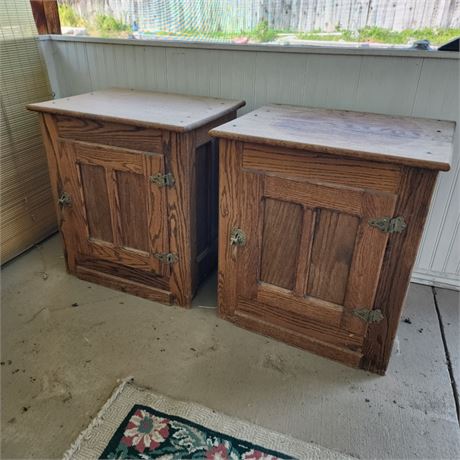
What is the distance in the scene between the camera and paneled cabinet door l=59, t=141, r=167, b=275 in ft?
5.27

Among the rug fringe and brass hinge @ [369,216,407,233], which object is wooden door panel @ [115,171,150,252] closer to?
the rug fringe

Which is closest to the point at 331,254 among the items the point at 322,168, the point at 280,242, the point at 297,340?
the point at 280,242

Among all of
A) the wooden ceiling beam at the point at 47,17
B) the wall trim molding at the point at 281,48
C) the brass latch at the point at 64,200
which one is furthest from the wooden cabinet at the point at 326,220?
the wooden ceiling beam at the point at 47,17

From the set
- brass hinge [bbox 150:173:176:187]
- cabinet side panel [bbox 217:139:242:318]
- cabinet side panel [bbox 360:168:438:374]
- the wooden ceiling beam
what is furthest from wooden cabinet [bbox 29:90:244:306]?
cabinet side panel [bbox 360:168:438:374]

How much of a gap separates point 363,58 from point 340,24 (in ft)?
0.68

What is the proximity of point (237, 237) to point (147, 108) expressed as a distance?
0.67m

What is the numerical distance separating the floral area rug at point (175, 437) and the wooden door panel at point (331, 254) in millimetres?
505

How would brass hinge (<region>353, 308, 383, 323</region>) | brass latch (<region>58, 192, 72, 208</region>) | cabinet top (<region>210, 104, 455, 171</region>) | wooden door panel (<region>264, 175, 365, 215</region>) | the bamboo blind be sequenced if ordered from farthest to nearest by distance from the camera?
1. the bamboo blind
2. brass latch (<region>58, 192, 72, 208</region>)
3. brass hinge (<region>353, 308, 383, 323</region>)
4. wooden door panel (<region>264, 175, 365, 215</region>)
5. cabinet top (<region>210, 104, 455, 171</region>)

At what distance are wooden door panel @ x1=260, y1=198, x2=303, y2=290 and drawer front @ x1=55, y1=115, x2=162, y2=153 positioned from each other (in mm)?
501

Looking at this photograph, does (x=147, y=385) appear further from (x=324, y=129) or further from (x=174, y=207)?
(x=324, y=129)

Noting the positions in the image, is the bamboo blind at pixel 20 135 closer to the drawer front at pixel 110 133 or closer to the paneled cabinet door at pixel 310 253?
the drawer front at pixel 110 133

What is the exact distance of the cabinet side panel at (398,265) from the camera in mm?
1171

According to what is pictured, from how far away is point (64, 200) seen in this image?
180 centimetres

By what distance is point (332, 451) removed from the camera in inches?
48.0
